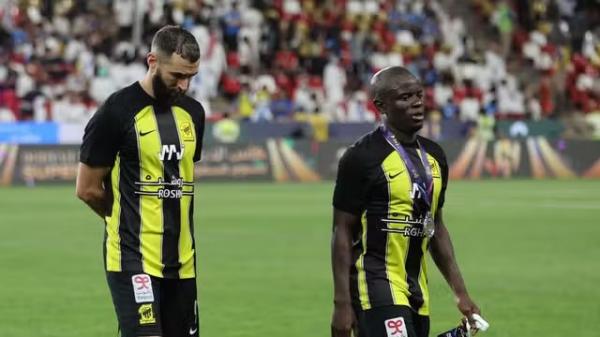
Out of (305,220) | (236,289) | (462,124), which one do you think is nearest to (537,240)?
(305,220)

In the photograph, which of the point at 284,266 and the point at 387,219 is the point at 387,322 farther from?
the point at 284,266

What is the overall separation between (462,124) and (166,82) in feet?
104

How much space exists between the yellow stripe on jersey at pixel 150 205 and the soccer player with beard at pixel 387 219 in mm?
938

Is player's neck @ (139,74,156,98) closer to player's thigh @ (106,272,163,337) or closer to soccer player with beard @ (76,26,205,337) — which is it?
soccer player with beard @ (76,26,205,337)

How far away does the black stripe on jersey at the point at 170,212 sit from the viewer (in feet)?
23.2

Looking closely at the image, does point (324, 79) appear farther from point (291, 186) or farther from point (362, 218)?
point (362, 218)

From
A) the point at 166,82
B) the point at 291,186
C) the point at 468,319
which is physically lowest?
the point at 291,186

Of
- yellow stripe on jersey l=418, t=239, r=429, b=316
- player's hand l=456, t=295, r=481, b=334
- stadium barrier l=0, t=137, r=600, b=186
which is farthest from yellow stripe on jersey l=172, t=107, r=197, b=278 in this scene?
stadium barrier l=0, t=137, r=600, b=186

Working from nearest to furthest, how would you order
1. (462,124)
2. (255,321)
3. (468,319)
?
(468,319) < (255,321) < (462,124)

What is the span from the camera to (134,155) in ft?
23.2

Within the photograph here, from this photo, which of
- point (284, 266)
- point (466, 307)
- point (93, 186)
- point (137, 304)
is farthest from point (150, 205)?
point (284, 266)

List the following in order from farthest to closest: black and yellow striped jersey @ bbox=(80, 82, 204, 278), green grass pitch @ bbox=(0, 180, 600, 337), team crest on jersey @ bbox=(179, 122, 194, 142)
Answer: green grass pitch @ bbox=(0, 180, 600, 337) → team crest on jersey @ bbox=(179, 122, 194, 142) → black and yellow striped jersey @ bbox=(80, 82, 204, 278)

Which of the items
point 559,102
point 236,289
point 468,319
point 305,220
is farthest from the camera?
point 559,102

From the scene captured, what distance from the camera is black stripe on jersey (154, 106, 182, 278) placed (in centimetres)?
707
